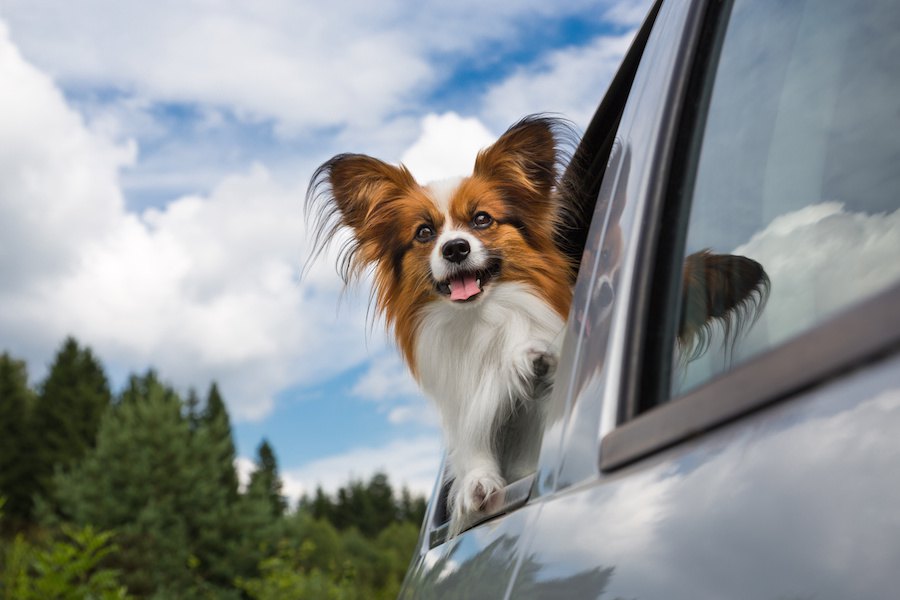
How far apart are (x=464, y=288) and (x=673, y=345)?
1.96 meters

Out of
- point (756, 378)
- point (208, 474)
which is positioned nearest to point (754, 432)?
point (756, 378)

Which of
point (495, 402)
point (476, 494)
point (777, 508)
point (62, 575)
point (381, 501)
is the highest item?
point (381, 501)

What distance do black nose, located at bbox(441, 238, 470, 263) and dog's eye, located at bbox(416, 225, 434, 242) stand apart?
0.67 feet

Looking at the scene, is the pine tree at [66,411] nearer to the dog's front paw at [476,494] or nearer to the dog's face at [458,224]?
the dog's face at [458,224]

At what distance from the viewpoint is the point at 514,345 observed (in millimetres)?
2910

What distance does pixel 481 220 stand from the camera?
3.33 meters

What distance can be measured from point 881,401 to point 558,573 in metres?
0.58

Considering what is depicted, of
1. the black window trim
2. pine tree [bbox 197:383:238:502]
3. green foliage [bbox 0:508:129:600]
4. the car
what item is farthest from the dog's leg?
pine tree [bbox 197:383:238:502]

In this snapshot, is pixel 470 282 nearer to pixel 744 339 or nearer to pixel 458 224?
pixel 458 224

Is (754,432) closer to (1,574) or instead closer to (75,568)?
(75,568)

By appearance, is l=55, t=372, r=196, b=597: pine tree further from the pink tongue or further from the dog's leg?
the dog's leg

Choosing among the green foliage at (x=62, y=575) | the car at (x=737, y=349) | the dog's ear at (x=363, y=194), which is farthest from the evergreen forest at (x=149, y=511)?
the car at (x=737, y=349)

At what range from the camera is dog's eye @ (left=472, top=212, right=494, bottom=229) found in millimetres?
3317

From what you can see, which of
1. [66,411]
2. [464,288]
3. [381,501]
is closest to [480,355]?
[464,288]
